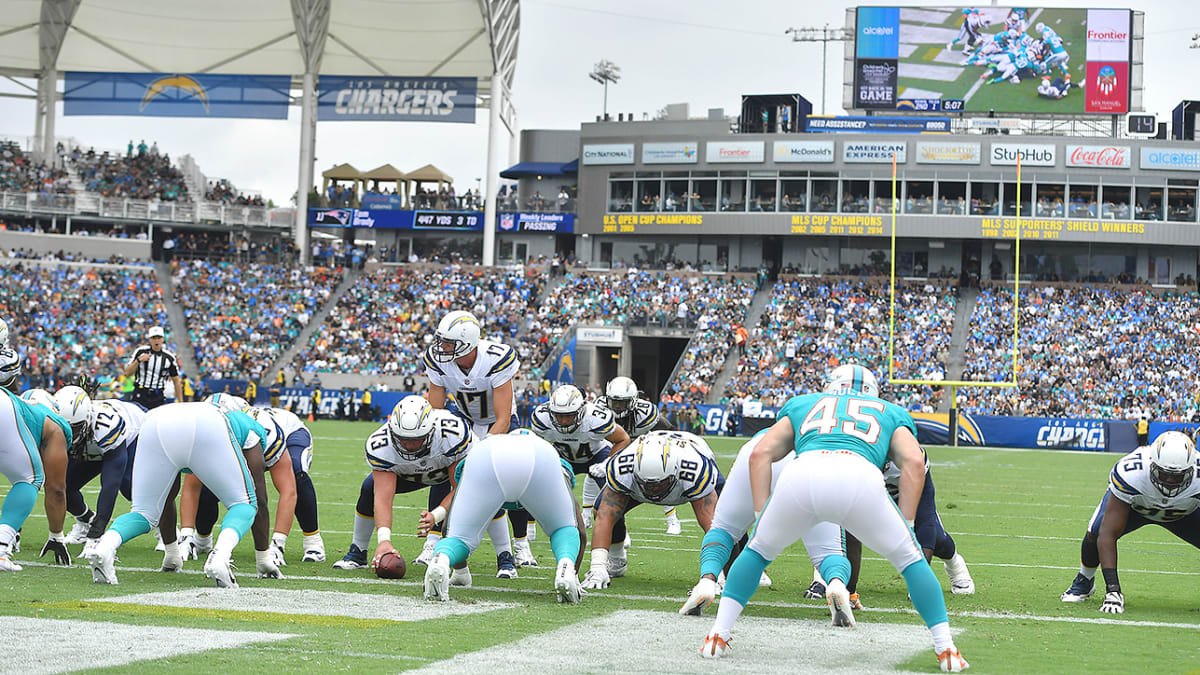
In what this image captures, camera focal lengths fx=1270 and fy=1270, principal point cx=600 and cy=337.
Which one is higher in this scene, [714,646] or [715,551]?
[715,551]

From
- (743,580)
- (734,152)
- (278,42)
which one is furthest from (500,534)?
(278,42)

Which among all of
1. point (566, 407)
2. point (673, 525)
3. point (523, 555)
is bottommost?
point (673, 525)

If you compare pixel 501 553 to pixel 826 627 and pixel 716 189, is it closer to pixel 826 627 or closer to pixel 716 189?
pixel 826 627

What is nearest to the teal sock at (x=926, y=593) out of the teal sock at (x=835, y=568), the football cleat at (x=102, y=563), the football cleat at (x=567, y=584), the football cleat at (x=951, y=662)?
the football cleat at (x=951, y=662)

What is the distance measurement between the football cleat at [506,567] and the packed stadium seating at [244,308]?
1289 inches

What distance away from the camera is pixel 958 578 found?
28.5ft

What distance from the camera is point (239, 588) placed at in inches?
303

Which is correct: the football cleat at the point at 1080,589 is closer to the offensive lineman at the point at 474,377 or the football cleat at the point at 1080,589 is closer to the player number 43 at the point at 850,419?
the player number 43 at the point at 850,419

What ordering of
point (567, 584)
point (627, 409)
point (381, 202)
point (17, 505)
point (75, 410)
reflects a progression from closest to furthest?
point (567, 584) → point (17, 505) → point (75, 410) → point (627, 409) → point (381, 202)

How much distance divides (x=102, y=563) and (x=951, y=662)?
495 cm

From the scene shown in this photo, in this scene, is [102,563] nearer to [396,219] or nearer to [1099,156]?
[396,219]

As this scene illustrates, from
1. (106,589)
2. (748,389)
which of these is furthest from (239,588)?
(748,389)

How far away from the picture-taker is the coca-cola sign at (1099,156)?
44.0 m

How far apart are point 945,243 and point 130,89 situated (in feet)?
102
